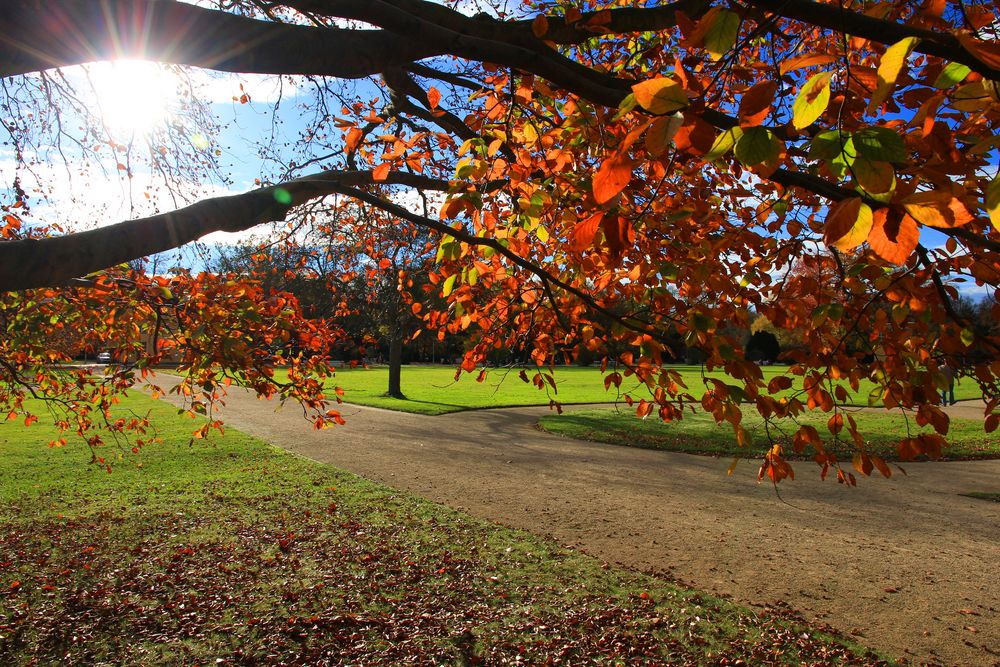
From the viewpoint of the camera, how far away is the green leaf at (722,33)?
131 centimetres

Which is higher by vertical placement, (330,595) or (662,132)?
(662,132)

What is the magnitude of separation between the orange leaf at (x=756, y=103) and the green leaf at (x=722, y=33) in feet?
0.59

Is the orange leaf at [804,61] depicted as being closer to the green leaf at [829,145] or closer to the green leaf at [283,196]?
the green leaf at [829,145]

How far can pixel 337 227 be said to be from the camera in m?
8.28

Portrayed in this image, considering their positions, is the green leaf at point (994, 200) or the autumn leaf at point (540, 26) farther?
the autumn leaf at point (540, 26)

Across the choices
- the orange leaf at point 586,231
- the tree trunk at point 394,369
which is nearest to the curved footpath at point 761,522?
the orange leaf at point 586,231

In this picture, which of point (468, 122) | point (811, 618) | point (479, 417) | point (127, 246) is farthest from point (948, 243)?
point (479, 417)

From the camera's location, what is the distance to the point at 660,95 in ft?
3.64

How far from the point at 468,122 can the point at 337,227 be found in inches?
202

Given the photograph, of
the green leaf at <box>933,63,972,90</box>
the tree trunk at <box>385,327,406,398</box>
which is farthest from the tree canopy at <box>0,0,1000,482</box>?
the tree trunk at <box>385,327,406,398</box>

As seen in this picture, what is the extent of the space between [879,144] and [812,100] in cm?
15

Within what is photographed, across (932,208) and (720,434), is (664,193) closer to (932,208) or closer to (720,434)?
(932,208)

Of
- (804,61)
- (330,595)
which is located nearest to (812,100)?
(804,61)

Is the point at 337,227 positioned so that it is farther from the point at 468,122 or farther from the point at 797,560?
the point at 797,560
